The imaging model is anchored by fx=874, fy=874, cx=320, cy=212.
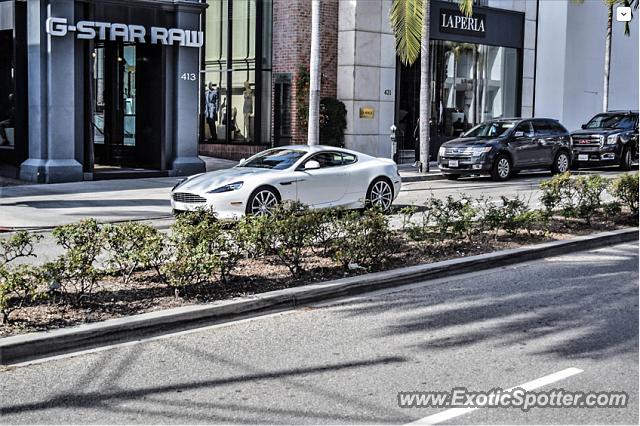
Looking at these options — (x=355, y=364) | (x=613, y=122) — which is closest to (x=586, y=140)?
(x=613, y=122)

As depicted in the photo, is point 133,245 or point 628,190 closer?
point 133,245

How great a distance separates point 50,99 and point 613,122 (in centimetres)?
1756

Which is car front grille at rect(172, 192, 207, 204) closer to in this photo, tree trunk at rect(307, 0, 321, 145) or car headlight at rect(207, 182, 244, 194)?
car headlight at rect(207, 182, 244, 194)

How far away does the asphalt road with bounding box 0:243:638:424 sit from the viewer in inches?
215

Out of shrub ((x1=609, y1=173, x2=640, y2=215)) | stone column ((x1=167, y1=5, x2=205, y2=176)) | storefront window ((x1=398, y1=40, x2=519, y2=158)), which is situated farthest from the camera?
storefront window ((x1=398, y1=40, x2=519, y2=158))

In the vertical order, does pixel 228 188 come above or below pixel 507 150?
below

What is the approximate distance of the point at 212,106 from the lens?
94.8 ft

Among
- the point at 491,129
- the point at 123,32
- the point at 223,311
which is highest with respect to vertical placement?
the point at 123,32

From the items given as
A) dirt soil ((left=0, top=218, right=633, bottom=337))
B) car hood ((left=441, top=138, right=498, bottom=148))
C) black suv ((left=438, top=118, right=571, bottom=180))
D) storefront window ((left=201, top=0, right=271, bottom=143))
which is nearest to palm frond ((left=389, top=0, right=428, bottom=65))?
car hood ((left=441, top=138, right=498, bottom=148))

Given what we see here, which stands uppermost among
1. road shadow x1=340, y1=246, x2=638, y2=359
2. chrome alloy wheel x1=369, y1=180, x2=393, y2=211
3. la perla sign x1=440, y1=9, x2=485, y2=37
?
la perla sign x1=440, y1=9, x2=485, y2=37

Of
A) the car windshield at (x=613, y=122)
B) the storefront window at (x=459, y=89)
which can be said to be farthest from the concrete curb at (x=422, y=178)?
the car windshield at (x=613, y=122)

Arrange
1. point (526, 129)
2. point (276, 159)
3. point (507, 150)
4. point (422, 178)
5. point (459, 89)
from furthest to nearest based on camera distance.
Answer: point (459, 89), point (526, 129), point (422, 178), point (507, 150), point (276, 159)

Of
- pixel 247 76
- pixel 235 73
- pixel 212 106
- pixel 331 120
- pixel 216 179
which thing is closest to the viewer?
pixel 216 179

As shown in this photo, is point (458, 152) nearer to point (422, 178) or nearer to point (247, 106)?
point (422, 178)
